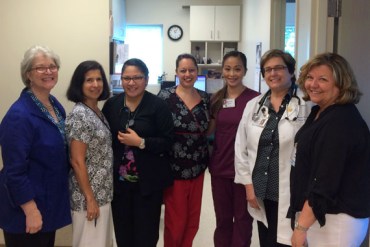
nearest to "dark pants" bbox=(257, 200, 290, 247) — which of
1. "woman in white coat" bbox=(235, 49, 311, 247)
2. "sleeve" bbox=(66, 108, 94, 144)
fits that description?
"woman in white coat" bbox=(235, 49, 311, 247)

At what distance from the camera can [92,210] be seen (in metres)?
1.89

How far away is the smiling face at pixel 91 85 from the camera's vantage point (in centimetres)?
195

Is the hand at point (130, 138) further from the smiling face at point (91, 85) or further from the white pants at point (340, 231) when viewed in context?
the white pants at point (340, 231)

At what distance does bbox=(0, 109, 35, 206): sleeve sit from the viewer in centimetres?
159

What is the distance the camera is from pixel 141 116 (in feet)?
6.83

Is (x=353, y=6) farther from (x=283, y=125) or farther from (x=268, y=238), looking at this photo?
(x=268, y=238)

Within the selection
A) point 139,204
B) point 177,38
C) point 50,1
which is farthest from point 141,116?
point 177,38

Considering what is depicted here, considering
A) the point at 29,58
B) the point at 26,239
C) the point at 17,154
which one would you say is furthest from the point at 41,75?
the point at 26,239

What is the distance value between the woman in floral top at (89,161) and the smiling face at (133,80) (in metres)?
0.15

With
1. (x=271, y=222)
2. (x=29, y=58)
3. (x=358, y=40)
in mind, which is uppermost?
(x=358, y=40)

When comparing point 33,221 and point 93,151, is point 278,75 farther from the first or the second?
point 33,221

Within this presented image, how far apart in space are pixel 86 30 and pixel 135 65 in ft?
2.73

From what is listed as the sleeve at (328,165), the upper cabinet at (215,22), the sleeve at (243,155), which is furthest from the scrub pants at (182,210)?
the upper cabinet at (215,22)

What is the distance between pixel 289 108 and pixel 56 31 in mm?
1771
